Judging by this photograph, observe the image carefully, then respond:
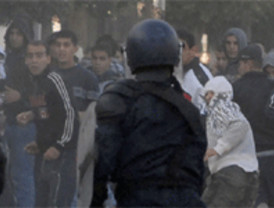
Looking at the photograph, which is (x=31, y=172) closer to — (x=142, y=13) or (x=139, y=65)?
(x=142, y=13)

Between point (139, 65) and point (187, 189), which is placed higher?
point (139, 65)

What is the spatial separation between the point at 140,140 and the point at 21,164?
4.93m

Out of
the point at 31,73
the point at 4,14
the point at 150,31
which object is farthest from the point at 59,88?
the point at 150,31

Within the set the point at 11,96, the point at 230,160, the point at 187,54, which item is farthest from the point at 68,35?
the point at 230,160

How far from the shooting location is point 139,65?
16.9 ft

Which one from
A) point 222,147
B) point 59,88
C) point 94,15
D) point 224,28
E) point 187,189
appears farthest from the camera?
point 224,28

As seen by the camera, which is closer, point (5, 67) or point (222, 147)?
point (222, 147)

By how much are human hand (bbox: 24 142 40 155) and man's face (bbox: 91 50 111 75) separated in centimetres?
100

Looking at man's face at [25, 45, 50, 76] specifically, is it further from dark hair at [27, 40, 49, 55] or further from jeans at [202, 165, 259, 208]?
jeans at [202, 165, 259, 208]

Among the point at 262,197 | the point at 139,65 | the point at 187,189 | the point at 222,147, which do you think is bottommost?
the point at 262,197

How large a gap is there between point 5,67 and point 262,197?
2.51m

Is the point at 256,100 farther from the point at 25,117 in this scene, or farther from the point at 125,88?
the point at 125,88

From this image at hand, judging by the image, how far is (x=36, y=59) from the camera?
979 cm

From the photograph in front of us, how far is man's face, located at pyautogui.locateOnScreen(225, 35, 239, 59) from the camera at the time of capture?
11.2 meters
